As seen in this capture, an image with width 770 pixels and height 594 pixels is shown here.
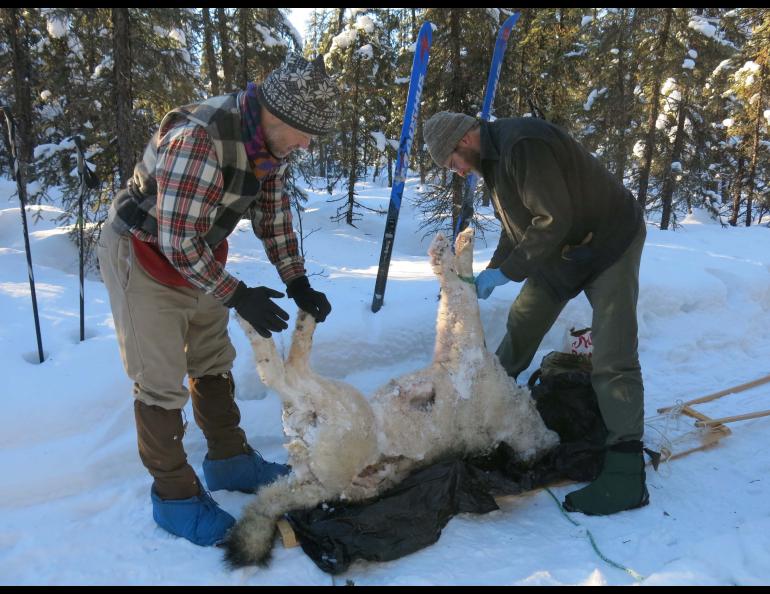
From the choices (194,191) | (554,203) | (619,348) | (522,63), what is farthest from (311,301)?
(522,63)

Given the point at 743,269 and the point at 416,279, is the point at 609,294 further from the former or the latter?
the point at 743,269

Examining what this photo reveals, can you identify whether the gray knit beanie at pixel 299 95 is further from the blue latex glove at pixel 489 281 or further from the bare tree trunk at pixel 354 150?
the bare tree trunk at pixel 354 150

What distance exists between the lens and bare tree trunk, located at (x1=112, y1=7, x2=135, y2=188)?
6453mm

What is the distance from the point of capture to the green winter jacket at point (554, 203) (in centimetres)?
249

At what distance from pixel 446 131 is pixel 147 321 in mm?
1793

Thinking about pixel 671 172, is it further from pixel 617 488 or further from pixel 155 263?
pixel 155 263

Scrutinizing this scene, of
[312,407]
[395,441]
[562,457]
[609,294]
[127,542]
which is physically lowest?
[127,542]

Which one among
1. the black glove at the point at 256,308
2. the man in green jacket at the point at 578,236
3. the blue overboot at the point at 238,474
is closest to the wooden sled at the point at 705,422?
the man in green jacket at the point at 578,236

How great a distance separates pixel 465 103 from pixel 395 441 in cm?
720

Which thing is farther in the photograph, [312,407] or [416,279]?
[416,279]

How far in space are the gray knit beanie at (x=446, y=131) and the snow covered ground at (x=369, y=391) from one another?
1.76m

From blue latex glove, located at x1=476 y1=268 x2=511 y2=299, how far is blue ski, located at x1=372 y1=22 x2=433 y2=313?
150cm

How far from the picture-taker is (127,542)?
7.85 ft
